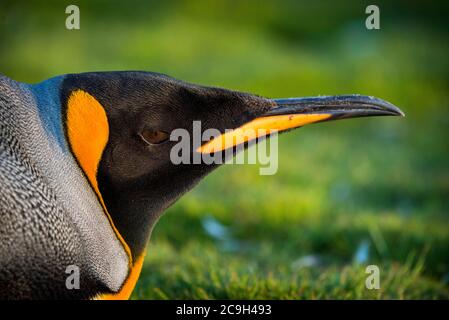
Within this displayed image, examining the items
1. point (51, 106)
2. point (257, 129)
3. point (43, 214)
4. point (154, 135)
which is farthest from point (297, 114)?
point (43, 214)

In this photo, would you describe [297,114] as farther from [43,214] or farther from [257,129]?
[43,214]

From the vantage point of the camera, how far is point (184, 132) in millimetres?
2521

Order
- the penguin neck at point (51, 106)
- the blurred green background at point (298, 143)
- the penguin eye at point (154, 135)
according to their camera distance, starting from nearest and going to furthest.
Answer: the penguin neck at point (51, 106), the penguin eye at point (154, 135), the blurred green background at point (298, 143)

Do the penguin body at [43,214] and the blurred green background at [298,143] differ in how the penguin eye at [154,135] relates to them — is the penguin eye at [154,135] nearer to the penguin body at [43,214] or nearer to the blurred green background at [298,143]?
the penguin body at [43,214]

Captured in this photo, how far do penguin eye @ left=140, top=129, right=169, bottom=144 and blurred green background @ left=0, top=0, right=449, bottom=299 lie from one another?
115cm

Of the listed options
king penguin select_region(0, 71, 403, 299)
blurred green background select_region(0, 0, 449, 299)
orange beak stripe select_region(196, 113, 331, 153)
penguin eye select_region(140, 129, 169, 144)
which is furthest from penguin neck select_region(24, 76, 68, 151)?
blurred green background select_region(0, 0, 449, 299)

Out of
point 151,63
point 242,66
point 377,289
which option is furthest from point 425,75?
point 377,289

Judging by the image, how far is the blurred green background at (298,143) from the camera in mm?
3879

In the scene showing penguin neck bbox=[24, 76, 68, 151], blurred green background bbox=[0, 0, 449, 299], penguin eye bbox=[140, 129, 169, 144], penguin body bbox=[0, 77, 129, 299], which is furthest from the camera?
blurred green background bbox=[0, 0, 449, 299]

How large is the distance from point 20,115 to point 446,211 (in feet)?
12.9

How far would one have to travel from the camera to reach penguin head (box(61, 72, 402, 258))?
2.47m

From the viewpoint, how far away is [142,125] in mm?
2516

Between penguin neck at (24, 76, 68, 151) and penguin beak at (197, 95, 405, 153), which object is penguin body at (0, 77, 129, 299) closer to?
penguin neck at (24, 76, 68, 151)

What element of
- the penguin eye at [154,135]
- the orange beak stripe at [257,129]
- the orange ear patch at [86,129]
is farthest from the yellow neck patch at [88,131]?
the orange beak stripe at [257,129]
